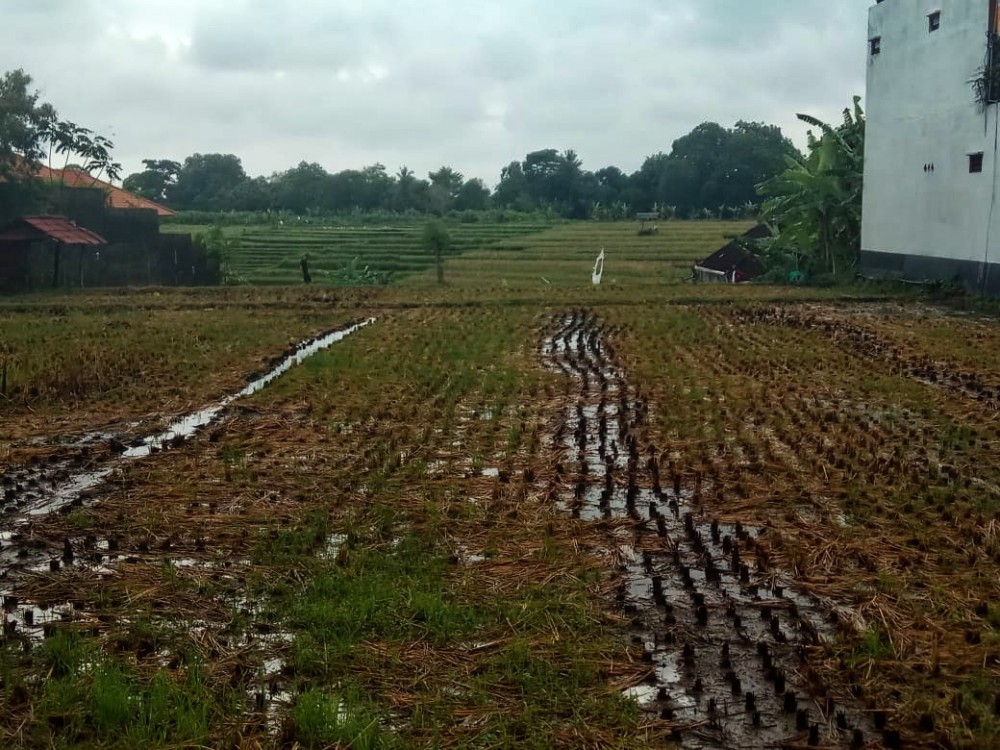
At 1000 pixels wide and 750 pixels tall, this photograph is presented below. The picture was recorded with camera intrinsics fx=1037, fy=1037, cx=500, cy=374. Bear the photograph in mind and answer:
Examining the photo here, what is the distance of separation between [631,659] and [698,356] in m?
9.06

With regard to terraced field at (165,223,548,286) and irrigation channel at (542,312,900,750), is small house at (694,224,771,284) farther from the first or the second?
irrigation channel at (542,312,900,750)

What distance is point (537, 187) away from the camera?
66938mm

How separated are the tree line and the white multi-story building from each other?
33.1 meters

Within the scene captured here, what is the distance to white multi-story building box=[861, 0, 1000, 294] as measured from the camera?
18.7m

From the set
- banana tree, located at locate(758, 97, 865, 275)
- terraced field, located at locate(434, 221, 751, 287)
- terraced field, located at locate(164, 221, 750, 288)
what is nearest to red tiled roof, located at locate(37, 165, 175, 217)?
terraced field, located at locate(164, 221, 750, 288)

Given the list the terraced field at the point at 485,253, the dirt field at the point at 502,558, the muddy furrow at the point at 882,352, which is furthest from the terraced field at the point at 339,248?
the dirt field at the point at 502,558

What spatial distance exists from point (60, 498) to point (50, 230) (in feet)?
64.5

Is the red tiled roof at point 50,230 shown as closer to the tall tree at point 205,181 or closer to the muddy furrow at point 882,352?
the muddy furrow at point 882,352

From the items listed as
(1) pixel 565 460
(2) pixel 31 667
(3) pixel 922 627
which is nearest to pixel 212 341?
(1) pixel 565 460

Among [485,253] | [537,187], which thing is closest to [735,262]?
[485,253]

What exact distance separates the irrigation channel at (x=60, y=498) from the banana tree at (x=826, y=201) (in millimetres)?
19361

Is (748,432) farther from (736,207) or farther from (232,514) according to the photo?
(736,207)

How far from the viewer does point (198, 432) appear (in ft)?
27.5

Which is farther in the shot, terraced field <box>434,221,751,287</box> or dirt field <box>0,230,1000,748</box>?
terraced field <box>434,221,751,287</box>
